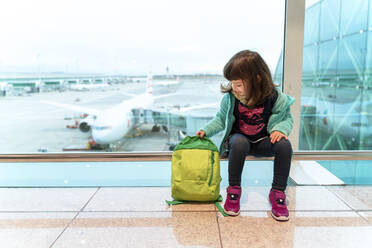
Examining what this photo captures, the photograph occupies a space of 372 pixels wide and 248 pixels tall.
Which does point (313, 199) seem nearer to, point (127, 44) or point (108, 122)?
point (127, 44)

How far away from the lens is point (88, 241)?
38.2 inches

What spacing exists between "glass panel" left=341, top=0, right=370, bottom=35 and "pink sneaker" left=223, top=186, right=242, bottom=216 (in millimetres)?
2413

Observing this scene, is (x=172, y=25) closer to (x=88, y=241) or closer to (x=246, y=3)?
(x=246, y=3)

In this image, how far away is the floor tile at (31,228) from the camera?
98 cm

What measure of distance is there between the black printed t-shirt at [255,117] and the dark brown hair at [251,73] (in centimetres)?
6

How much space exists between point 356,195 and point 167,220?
1073mm

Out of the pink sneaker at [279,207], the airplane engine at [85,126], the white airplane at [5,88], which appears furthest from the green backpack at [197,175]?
the airplane engine at [85,126]

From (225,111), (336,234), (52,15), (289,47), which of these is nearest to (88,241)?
(225,111)

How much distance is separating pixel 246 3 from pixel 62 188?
207cm

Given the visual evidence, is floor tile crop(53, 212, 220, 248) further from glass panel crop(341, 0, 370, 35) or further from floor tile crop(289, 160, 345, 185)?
glass panel crop(341, 0, 370, 35)

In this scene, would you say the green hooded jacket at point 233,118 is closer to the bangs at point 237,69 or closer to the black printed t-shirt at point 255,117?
the black printed t-shirt at point 255,117

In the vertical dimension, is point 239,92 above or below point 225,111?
above

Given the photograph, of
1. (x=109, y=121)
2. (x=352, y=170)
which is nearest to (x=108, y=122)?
(x=109, y=121)

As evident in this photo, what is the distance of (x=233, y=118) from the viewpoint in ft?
4.33
